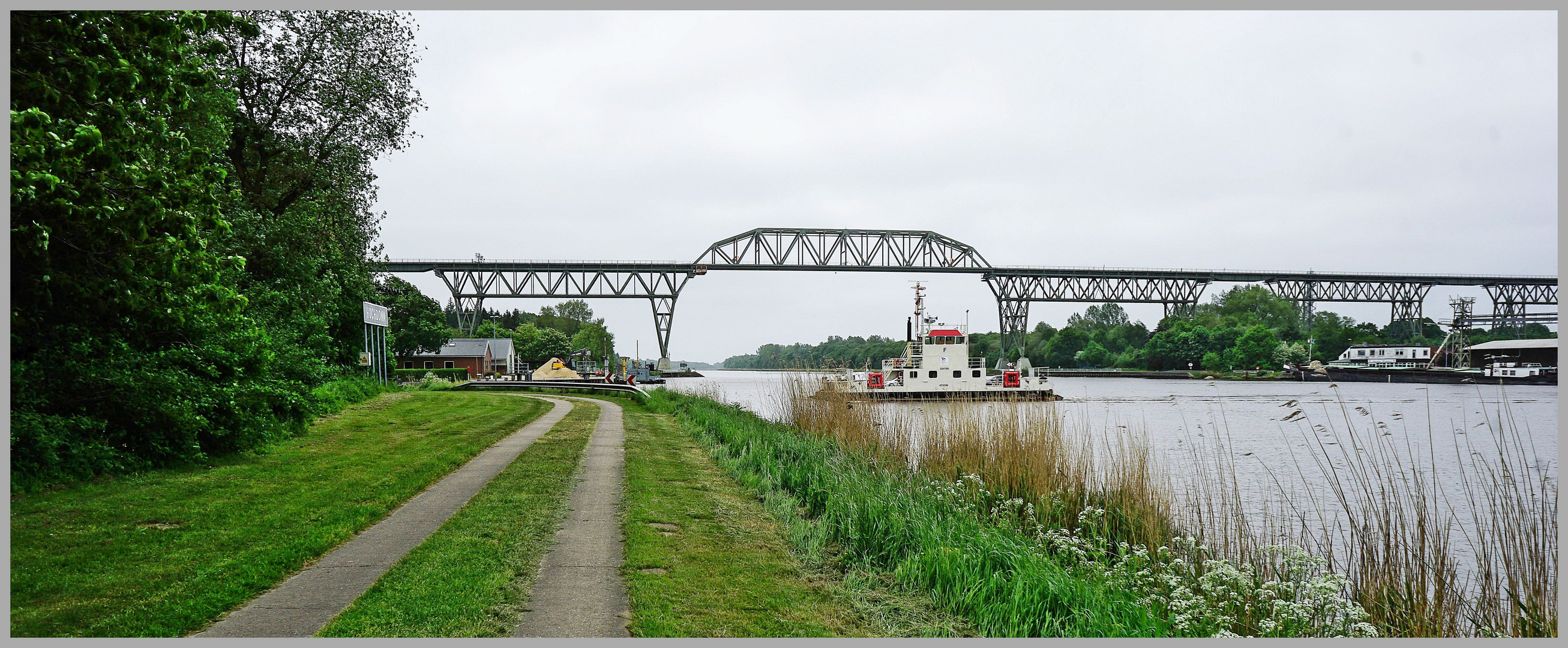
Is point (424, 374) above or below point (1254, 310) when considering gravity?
below

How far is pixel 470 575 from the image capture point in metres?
6.68

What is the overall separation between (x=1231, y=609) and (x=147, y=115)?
438 inches

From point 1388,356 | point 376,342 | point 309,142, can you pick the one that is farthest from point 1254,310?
point 309,142

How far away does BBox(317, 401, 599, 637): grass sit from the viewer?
18.2 ft

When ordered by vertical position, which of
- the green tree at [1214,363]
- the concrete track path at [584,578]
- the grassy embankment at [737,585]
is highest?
the concrete track path at [584,578]

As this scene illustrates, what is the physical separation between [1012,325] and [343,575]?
103613mm

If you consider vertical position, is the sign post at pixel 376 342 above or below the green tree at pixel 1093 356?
above

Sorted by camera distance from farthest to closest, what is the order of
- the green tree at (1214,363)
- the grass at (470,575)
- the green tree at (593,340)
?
the green tree at (593,340) → the green tree at (1214,363) → the grass at (470,575)

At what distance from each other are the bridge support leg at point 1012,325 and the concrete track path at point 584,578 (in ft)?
314

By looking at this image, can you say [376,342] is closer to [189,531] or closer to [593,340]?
[189,531]

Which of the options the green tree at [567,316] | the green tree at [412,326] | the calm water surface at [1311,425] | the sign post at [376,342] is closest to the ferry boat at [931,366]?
the calm water surface at [1311,425]

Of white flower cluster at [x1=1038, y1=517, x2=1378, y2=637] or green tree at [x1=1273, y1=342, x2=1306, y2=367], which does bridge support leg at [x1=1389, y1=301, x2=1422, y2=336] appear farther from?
white flower cluster at [x1=1038, y1=517, x2=1378, y2=637]

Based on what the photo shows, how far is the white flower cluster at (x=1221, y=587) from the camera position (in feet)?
20.0

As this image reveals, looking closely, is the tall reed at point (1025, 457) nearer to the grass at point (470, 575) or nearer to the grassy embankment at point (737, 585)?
the grassy embankment at point (737, 585)
